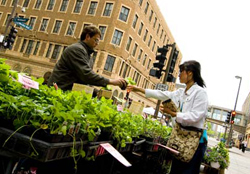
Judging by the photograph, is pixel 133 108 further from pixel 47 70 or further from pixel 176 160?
pixel 47 70

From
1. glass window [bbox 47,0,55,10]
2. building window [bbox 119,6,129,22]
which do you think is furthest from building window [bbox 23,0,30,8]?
building window [bbox 119,6,129,22]

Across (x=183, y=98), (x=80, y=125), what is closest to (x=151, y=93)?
(x=183, y=98)

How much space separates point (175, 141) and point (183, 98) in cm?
57

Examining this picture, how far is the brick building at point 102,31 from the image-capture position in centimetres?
2670

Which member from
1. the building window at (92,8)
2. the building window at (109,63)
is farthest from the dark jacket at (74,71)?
the building window at (92,8)

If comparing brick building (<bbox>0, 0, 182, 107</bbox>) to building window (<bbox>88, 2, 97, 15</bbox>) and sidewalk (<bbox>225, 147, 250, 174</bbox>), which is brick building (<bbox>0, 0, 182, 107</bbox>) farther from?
sidewalk (<bbox>225, 147, 250, 174</bbox>)

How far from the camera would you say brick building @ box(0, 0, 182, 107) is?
2670 cm

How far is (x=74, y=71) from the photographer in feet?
10.1

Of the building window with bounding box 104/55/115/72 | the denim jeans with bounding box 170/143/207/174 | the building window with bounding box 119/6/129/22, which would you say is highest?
the building window with bounding box 119/6/129/22

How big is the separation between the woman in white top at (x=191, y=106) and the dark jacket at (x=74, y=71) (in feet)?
3.42

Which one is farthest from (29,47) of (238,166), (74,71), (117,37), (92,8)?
(74,71)

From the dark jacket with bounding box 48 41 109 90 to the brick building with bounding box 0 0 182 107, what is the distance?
74.5ft

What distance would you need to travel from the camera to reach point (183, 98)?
2973 millimetres

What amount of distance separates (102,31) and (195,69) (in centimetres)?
2534
